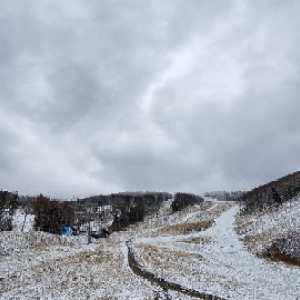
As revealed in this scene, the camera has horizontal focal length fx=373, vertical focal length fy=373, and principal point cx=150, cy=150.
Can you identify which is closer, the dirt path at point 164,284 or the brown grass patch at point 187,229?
the dirt path at point 164,284

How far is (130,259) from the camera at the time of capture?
1913 inches

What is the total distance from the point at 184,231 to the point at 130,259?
43402 mm

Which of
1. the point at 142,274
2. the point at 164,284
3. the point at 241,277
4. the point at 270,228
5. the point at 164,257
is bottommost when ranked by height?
the point at 164,284

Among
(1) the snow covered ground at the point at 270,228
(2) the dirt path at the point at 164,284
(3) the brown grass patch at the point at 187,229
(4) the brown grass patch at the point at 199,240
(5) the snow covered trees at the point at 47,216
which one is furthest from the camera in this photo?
(5) the snow covered trees at the point at 47,216

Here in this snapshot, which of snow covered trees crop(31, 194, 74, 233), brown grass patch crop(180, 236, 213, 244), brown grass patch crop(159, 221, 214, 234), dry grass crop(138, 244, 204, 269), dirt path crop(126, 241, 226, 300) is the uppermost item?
snow covered trees crop(31, 194, 74, 233)

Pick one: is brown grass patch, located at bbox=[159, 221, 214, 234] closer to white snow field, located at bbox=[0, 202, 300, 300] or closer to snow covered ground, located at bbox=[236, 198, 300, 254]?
snow covered ground, located at bbox=[236, 198, 300, 254]

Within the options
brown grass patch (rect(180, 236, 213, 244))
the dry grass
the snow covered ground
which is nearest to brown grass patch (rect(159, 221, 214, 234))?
the snow covered ground

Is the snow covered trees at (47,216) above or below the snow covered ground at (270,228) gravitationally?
above

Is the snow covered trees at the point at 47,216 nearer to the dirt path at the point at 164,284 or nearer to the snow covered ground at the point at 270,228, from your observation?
the snow covered ground at the point at 270,228

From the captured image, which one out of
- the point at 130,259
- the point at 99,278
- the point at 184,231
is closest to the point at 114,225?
the point at 184,231

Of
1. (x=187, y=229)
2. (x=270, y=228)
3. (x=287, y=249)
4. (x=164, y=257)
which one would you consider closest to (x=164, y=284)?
(x=164, y=257)

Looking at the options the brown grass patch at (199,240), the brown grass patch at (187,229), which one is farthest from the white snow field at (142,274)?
the brown grass patch at (187,229)

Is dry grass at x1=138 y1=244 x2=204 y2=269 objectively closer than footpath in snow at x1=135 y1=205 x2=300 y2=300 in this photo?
No

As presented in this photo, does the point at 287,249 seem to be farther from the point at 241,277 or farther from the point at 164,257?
the point at 241,277
